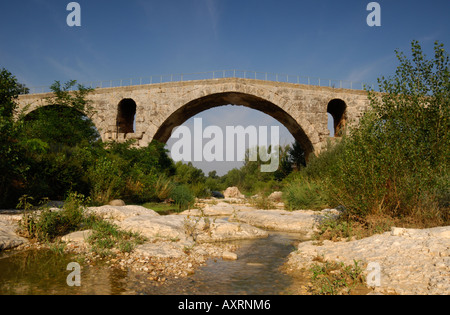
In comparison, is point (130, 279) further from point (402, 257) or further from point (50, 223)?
point (402, 257)

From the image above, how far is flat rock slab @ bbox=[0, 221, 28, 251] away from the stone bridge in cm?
1542

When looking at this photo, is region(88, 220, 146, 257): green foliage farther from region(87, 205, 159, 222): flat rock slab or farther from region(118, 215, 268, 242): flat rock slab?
region(87, 205, 159, 222): flat rock slab

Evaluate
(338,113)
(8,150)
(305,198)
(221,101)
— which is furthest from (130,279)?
(338,113)

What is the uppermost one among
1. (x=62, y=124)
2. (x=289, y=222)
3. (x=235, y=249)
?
(x=62, y=124)

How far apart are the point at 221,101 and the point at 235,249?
1729 centimetres

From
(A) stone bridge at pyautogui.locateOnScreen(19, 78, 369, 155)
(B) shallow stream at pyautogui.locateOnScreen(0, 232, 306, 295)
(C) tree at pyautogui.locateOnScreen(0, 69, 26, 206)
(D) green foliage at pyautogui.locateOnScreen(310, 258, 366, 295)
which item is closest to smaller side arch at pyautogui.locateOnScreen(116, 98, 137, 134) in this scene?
(A) stone bridge at pyautogui.locateOnScreen(19, 78, 369, 155)

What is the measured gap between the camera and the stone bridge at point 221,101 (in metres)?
19.9

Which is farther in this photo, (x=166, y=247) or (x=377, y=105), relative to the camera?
(x=377, y=105)

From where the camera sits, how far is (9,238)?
15.3 ft

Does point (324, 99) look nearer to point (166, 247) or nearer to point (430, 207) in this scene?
point (430, 207)

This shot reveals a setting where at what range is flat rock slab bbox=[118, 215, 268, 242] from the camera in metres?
5.60
